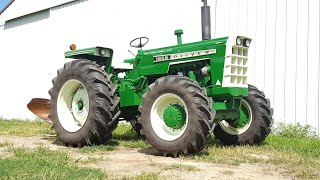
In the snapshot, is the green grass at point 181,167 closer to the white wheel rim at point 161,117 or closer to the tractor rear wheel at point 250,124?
the white wheel rim at point 161,117

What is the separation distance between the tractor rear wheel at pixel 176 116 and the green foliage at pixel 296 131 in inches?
139

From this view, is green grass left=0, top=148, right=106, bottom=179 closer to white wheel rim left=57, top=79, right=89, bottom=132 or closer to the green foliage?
white wheel rim left=57, top=79, right=89, bottom=132

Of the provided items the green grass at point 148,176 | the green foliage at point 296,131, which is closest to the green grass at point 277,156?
the green grass at point 148,176

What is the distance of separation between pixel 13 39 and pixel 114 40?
5.98 m

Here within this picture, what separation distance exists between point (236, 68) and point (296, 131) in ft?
10.2

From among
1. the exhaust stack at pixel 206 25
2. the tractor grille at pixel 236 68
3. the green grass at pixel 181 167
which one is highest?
the exhaust stack at pixel 206 25

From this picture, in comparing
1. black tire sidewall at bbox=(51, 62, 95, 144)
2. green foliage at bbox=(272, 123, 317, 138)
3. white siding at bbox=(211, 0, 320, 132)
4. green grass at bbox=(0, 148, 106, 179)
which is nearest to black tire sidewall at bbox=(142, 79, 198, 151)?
black tire sidewall at bbox=(51, 62, 95, 144)

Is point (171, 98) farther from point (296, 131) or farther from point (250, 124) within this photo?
point (296, 131)

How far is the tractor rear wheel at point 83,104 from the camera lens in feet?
19.5

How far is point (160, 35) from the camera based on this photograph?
11125 mm

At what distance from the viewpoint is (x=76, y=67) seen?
20.9 ft

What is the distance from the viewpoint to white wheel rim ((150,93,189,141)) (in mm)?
5449

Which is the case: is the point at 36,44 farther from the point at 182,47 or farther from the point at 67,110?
the point at 182,47

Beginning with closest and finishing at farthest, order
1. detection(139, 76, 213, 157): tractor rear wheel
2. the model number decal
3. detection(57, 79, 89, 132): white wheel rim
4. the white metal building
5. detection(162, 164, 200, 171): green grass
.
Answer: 1. detection(162, 164, 200, 171): green grass
2. detection(139, 76, 213, 157): tractor rear wheel
3. the model number decal
4. detection(57, 79, 89, 132): white wheel rim
5. the white metal building
